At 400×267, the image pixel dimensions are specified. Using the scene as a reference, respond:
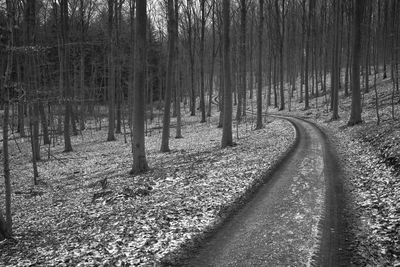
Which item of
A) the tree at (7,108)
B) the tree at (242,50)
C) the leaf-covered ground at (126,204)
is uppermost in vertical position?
the tree at (242,50)

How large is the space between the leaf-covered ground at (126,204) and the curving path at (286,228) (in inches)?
26.3

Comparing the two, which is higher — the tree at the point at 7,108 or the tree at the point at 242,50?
the tree at the point at 242,50

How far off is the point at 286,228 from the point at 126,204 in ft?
17.1

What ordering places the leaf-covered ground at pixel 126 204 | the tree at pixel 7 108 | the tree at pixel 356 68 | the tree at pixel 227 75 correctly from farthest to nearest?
the tree at pixel 356 68 < the tree at pixel 227 75 < the tree at pixel 7 108 < the leaf-covered ground at pixel 126 204

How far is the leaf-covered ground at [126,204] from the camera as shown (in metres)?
7.41

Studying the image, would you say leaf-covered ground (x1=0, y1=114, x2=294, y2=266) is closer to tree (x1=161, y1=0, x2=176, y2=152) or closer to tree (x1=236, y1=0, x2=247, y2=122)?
tree (x1=161, y1=0, x2=176, y2=152)

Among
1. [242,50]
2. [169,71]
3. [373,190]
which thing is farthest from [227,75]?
[242,50]

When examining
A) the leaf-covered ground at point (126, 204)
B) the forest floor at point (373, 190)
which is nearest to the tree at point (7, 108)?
the leaf-covered ground at point (126, 204)

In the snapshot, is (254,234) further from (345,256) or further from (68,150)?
(68,150)

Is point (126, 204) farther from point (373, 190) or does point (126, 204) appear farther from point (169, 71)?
point (169, 71)

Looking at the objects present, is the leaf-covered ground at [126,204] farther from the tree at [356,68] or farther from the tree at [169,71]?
the tree at [356,68]

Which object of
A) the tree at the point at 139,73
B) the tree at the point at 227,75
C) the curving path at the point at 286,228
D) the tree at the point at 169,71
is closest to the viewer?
the curving path at the point at 286,228

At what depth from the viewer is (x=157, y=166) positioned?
1708 centimetres

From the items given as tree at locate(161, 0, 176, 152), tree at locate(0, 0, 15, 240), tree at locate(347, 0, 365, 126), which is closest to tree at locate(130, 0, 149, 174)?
tree at locate(161, 0, 176, 152)
